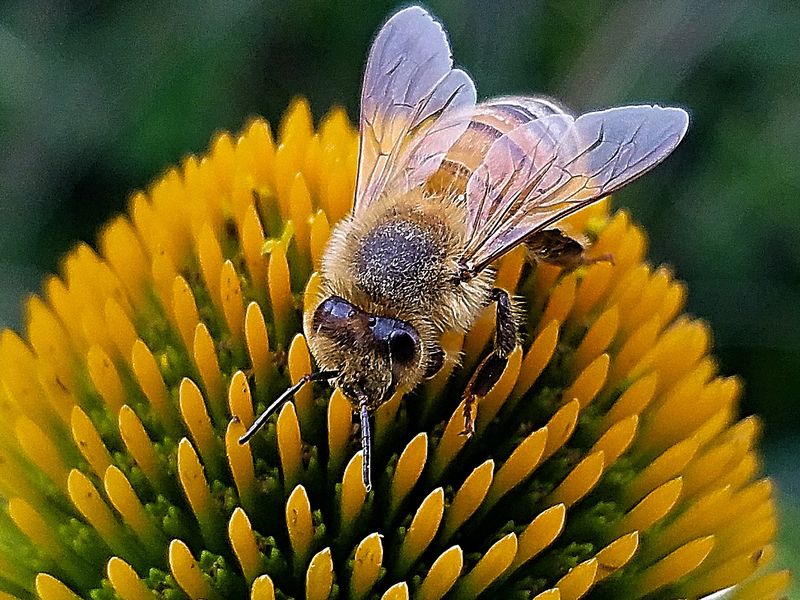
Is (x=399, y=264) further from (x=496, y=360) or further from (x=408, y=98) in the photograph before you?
(x=408, y=98)

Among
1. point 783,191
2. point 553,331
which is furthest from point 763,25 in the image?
point 553,331

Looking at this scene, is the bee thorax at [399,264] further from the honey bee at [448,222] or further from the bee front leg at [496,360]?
the bee front leg at [496,360]

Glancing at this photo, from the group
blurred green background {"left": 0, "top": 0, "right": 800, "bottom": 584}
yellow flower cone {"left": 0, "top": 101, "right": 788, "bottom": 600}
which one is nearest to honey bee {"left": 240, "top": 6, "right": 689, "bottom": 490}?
yellow flower cone {"left": 0, "top": 101, "right": 788, "bottom": 600}

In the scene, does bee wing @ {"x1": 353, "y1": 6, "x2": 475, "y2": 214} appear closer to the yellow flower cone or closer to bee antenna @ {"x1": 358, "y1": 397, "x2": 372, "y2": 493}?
the yellow flower cone

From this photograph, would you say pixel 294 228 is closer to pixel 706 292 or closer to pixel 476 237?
pixel 476 237

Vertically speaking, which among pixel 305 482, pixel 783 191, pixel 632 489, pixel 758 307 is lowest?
pixel 632 489

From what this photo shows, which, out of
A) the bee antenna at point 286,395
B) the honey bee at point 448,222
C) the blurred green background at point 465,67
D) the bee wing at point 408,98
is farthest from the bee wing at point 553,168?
the blurred green background at point 465,67

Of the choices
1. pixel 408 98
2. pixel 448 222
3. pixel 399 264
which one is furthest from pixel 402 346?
pixel 408 98
